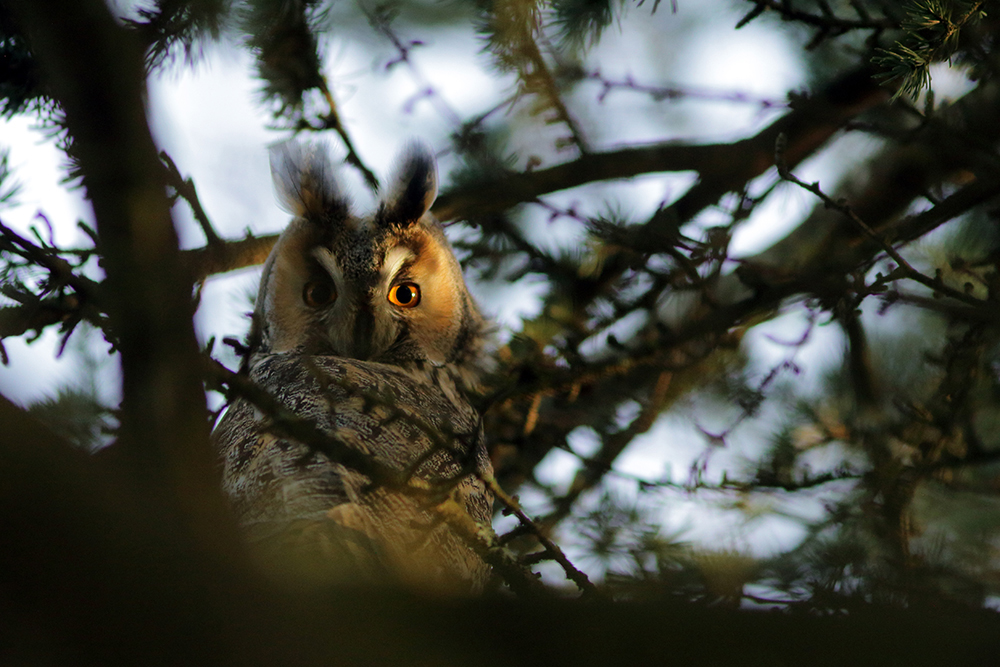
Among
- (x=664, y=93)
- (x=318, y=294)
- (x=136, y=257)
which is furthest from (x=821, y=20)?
(x=136, y=257)

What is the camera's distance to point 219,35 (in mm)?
1749

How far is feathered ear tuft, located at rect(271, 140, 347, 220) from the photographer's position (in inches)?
97.5

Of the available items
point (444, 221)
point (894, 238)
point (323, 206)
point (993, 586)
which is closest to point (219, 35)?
point (323, 206)

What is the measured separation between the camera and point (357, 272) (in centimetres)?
233

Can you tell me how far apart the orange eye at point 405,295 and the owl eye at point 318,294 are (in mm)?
199

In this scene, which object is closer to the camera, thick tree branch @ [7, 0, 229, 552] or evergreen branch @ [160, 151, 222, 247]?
thick tree branch @ [7, 0, 229, 552]

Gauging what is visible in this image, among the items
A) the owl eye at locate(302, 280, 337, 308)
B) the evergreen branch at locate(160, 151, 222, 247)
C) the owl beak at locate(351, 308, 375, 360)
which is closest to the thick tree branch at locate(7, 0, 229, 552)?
the evergreen branch at locate(160, 151, 222, 247)

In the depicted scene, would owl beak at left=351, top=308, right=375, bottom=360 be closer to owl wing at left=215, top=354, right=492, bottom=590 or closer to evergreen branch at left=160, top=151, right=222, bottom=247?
owl wing at left=215, top=354, right=492, bottom=590

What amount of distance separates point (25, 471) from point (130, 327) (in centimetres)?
21

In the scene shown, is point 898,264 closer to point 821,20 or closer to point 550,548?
point 821,20

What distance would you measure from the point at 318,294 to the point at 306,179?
0.38 meters

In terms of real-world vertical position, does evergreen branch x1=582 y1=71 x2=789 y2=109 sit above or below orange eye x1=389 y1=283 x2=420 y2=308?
above

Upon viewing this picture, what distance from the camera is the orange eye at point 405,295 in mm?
2430

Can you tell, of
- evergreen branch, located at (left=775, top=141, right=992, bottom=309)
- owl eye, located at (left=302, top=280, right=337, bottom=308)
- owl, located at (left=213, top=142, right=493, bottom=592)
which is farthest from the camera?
owl eye, located at (left=302, top=280, right=337, bottom=308)
